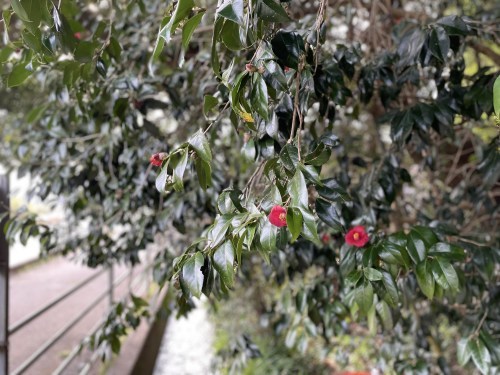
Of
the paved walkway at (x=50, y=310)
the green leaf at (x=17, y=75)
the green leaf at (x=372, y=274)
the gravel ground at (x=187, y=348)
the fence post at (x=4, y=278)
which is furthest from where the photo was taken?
the gravel ground at (x=187, y=348)

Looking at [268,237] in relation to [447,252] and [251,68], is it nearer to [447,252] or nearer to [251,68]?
[251,68]

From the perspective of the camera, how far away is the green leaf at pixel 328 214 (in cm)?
79

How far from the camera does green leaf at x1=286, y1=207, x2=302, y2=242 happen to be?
65 centimetres

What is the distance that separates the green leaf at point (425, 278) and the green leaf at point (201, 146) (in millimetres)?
527

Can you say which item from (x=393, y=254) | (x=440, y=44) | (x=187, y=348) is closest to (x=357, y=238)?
(x=393, y=254)

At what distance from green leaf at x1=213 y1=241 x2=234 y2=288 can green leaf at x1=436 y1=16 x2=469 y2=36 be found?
0.76 meters

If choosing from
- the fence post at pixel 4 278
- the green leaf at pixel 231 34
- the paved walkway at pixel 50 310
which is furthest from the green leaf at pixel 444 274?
→ the paved walkway at pixel 50 310

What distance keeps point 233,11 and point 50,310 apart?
14.3 ft

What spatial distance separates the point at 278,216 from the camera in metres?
0.68

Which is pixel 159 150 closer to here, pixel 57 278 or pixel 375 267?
pixel 375 267

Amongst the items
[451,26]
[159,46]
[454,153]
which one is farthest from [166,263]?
[454,153]

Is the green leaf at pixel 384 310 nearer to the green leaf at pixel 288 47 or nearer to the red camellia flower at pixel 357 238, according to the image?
the red camellia flower at pixel 357 238

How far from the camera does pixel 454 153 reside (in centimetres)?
250

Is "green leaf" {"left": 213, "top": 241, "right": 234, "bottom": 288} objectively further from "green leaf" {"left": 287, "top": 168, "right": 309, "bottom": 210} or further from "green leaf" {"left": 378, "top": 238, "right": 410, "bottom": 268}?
"green leaf" {"left": 378, "top": 238, "right": 410, "bottom": 268}
